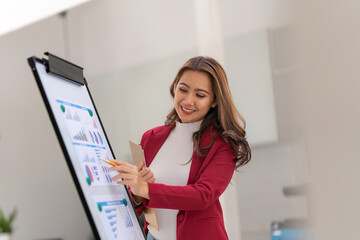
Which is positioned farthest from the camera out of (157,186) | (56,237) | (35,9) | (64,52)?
(56,237)

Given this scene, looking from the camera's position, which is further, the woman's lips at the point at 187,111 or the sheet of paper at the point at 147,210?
the woman's lips at the point at 187,111

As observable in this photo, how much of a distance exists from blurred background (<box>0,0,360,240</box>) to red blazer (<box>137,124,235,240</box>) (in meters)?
0.31

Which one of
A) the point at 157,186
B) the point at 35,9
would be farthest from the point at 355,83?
the point at 35,9

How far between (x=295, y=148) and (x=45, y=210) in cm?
314

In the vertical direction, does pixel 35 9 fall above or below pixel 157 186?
above

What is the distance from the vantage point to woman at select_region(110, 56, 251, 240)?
1407 millimetres

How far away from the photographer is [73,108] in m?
1.27

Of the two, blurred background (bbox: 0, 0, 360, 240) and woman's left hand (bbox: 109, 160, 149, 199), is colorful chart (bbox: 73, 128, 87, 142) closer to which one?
woman's left hand (bbox: 109, 160, 149, 199)

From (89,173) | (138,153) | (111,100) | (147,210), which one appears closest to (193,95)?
(138,153)

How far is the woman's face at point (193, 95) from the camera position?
1575 mm

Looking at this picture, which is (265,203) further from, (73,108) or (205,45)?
(73,108)

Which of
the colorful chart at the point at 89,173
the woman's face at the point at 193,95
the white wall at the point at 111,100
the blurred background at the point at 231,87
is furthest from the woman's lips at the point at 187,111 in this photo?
the white wall at the point at 111,100

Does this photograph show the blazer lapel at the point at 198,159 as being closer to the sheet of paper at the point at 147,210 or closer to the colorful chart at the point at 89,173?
the sheet of paper at the point at 147,210

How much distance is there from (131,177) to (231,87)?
6.08 feet
